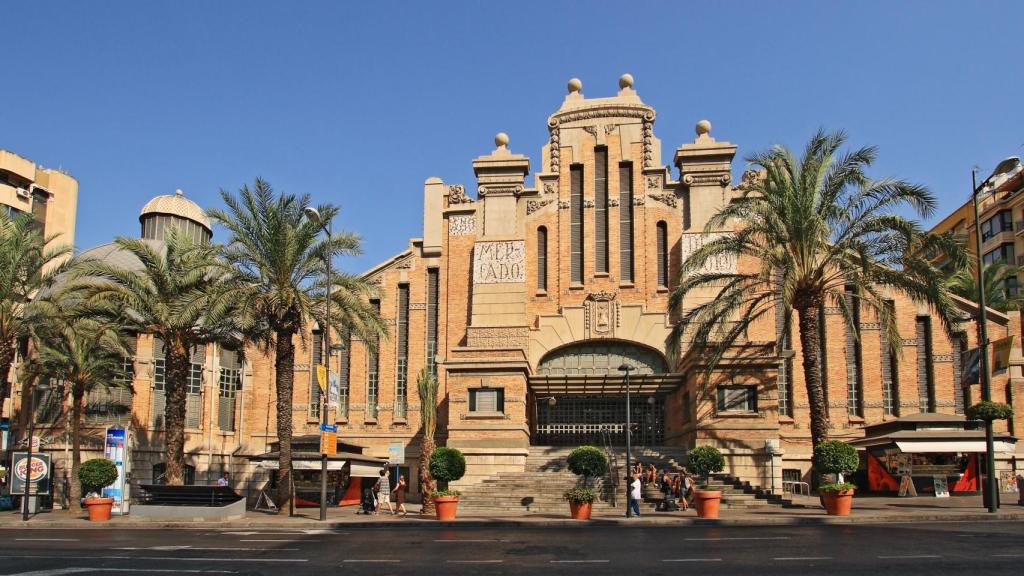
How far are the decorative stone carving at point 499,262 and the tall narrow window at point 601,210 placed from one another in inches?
134

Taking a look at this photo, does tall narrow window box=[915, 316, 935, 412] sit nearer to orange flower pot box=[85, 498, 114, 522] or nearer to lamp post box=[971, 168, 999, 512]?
lamp post box=[971, 168, 999, 512]

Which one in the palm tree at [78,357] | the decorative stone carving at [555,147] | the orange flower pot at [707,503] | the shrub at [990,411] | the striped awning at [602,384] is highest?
the decorative stone carving at [555,147]

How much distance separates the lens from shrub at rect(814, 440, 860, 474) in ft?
86.3

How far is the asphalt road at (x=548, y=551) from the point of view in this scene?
14516mm

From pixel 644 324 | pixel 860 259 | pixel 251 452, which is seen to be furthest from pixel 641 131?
pixel 251 452

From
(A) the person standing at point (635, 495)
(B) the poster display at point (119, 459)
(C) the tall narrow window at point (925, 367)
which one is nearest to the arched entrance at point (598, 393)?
(A) the person standing at point (635, 495)

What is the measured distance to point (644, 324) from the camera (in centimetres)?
3825

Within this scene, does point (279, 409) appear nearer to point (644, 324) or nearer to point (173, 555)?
point (173, 555)

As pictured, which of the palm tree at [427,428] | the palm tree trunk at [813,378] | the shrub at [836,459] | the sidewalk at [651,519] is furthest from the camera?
the palm tree at [427,428]

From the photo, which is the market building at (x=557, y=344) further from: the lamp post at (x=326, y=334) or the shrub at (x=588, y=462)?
the lamp post at (x=326, y=334)

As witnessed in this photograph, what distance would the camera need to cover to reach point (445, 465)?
3011 cm

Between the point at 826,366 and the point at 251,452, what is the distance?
25979 mm

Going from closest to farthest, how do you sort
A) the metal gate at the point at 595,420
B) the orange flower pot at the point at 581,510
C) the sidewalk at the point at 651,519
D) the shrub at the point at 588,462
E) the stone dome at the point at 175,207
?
the sidewalk at the point at 651,519 → the orange flower pot at the point at 581,510 → the shrub at the point at 588,462 → the metal gate at the point at 595,420 → the stone dome at the point at 175,207

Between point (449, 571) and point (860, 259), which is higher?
point (860, 259)
